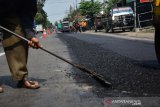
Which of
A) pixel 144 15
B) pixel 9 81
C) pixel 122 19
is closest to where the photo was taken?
pixel 9 81

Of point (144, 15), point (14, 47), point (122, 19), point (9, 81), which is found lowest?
point (122, 19)

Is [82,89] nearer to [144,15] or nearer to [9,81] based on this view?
[9,81]

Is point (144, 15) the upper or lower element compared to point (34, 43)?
lower

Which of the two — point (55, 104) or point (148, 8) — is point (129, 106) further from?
point (148, 8)

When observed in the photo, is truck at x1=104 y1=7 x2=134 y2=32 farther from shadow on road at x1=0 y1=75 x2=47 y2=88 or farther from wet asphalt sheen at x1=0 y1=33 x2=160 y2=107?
shadow on road at x1=0 y1=75 x2=47 y2=88

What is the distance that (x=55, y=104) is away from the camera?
5.11 meters

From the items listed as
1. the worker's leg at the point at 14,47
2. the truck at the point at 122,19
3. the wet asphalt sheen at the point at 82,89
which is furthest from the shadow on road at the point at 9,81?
the truck at the point at 122,19

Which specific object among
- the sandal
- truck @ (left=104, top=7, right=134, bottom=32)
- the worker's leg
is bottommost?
truck @ (left=104, top=7, right=134, bottom=32)

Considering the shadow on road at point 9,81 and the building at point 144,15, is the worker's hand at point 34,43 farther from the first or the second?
the building at point 144,15

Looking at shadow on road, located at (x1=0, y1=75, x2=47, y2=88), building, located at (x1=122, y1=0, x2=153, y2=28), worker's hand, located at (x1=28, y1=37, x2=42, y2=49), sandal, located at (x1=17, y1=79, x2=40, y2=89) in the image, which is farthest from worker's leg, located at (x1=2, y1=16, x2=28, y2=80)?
building, located at (x1=122, y1=0, x2=153, y2=28)

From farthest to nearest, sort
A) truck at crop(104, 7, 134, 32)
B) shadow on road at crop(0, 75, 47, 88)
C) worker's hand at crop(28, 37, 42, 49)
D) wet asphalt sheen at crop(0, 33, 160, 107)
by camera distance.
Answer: truck at crop(104, 7, 134, 32) → shadow on road at crop(0, 75, 47, 88) → worker's hand at crop(28, 37, 42, 49) → wet asphalt sheen at crop(0, 33, 160, 107)

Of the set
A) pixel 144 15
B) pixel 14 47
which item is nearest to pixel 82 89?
pixel 14 47

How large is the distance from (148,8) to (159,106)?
34.1 m

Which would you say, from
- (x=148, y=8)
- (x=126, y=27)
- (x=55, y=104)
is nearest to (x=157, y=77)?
(x=55, y=104)
